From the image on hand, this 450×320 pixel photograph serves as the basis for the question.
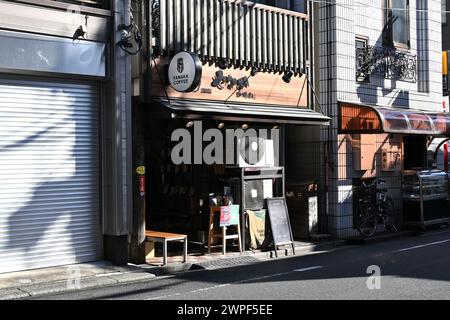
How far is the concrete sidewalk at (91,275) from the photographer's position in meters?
8.96

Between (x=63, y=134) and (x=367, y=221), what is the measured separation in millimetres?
8317

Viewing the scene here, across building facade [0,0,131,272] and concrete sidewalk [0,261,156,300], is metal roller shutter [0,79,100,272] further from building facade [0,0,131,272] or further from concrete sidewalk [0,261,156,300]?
concrete sidewalk [0,261,156,300]

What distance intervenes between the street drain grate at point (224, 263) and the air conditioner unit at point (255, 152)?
2129mm

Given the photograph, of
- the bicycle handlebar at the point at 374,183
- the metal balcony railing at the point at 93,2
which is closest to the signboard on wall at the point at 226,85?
the metal balcony railing at the point at 93,2

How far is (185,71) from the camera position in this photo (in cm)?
1127

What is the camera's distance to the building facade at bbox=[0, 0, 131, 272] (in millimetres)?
9891

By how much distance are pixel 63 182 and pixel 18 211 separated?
981 millimetres

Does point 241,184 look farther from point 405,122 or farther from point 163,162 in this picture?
point 405,122

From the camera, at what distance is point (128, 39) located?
431 inches

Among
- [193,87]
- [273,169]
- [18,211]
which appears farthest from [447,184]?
[18,211]

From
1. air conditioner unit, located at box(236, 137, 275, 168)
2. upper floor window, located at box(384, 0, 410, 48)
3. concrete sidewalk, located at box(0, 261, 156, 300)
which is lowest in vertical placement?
concrete sidewalk, located at box(0, 261, 156, 300)

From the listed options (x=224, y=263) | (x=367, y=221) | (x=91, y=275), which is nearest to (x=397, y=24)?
(x=367, y=221)

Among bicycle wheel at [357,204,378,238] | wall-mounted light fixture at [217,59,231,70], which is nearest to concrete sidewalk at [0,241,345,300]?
bicycle wheel at [357,204,378,238]

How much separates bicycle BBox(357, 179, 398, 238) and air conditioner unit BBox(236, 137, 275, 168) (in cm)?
296
